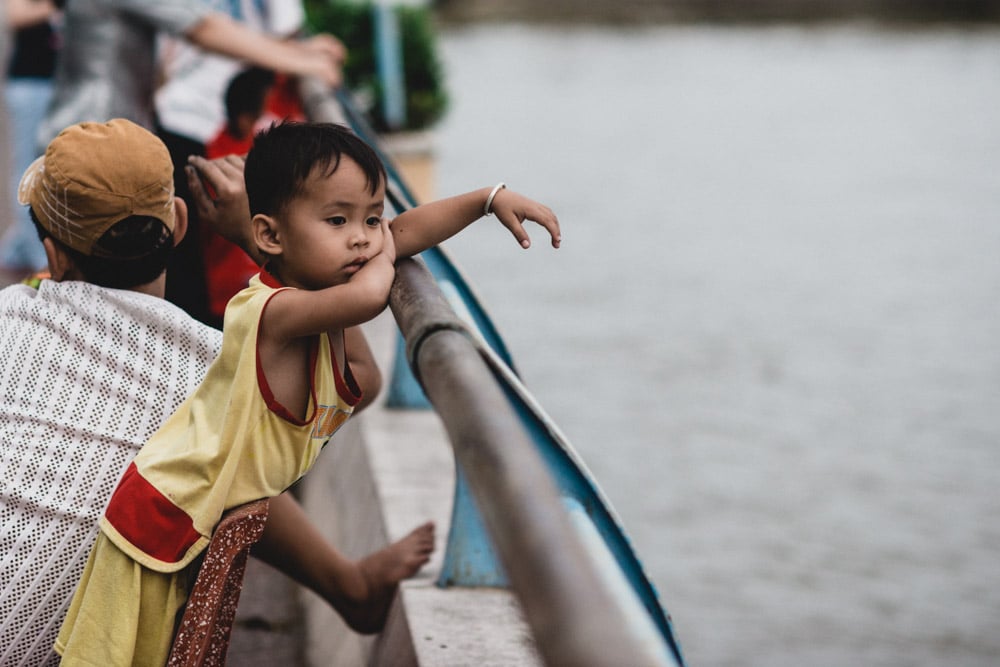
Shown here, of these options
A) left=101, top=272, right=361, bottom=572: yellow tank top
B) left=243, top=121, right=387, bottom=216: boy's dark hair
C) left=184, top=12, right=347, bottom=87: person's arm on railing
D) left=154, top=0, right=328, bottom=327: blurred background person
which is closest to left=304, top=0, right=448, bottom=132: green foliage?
left=154, top=0, right=328, bottom=327: blurred background person

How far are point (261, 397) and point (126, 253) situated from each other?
397mm

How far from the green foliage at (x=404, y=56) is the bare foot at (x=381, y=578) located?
18.8 feet

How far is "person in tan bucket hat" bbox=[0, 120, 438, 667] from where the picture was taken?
2.20m

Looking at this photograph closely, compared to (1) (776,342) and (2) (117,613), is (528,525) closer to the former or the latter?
(2) (117,613)

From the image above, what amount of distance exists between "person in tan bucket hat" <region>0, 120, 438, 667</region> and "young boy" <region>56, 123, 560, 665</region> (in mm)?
92

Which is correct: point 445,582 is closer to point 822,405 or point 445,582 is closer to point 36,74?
point 36,74

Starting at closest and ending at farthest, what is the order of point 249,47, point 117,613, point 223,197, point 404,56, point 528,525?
point 528,525
point 117,613
point 223,197
point 249,47
point 404,56

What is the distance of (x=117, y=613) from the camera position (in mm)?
2098

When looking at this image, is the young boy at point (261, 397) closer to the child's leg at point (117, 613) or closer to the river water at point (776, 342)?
the child's leg at point (117, 613)

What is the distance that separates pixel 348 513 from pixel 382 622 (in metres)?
0.92

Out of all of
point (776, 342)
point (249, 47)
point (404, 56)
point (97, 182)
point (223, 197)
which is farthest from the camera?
point (776, 342)

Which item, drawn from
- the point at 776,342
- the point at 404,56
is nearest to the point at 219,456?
the point at 404,56

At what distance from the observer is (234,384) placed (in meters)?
2.09

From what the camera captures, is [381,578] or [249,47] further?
[249,47]
